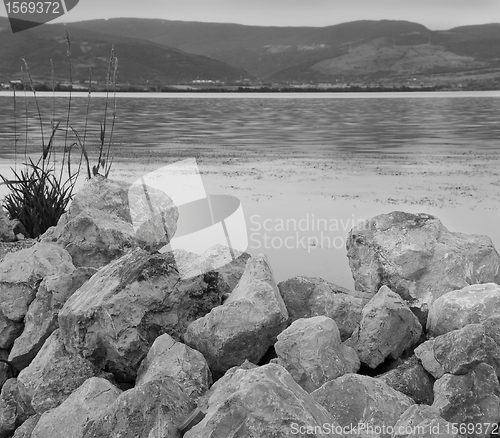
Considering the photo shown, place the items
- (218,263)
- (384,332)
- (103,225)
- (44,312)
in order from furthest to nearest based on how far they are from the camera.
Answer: (103,225) < (218,263) < (44,312) < (384,332)

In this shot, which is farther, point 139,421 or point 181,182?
point 181,182

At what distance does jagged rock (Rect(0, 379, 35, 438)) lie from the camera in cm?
340

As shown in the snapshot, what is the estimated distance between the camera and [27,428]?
3.16m

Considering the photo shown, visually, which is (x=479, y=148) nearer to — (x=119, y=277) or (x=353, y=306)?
(x=353, y=306)

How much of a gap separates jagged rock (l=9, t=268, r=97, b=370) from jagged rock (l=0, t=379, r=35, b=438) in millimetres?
237

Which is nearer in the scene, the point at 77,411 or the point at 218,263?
the point at 77,411

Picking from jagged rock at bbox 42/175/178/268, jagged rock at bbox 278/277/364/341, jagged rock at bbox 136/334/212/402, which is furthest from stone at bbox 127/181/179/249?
jagged rock at bbox 136/334/212/402

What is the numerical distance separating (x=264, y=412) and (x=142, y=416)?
58 cm

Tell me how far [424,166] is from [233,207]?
14.5 feet

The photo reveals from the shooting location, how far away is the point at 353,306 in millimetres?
3857

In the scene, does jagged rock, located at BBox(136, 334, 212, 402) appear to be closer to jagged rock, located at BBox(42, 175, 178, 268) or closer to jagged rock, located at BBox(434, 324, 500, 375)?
jagged rock, located at BBox(434, 324, 500, 375)

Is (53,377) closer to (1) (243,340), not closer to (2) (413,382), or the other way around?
(1) (243,340)

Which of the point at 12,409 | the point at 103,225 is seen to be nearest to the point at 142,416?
the point at 12,409

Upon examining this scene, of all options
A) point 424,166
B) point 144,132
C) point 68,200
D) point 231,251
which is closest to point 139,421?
point 231,251
